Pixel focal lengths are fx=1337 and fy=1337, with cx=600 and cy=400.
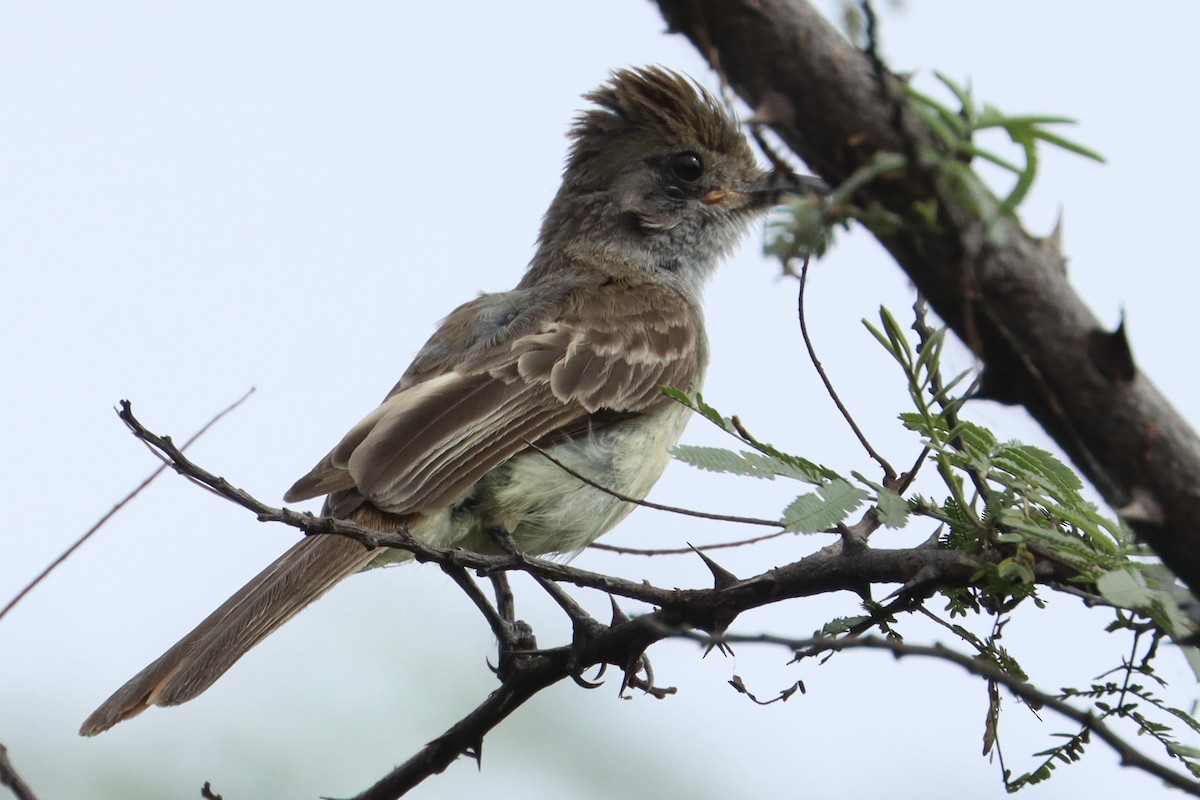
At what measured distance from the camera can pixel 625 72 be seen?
6.67 m

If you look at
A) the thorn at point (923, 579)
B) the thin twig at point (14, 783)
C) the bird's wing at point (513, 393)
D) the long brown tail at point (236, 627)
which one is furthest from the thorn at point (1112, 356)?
the bird's wing at point (513, 393)

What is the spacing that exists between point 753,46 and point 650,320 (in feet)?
15.1

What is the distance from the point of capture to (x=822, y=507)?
8.58 feet

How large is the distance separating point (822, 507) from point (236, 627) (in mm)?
2353

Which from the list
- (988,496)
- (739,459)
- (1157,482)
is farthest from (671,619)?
(1157,482)

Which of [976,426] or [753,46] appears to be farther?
[976,426]

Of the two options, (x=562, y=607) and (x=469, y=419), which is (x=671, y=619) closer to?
(x=562, y=607)

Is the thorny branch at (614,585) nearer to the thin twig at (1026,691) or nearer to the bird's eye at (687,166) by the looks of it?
the thin twig at (1026,691)

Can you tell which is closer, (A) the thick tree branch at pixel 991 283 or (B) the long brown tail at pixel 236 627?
(A) the thick tree branch at pixel 991 283

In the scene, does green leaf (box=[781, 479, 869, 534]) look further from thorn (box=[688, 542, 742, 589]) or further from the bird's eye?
the bird's eye

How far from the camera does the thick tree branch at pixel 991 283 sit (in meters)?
1.36

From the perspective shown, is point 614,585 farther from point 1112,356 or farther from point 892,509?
point 1112,356

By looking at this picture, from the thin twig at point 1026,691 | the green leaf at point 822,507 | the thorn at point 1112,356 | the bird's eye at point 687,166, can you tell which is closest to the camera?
the thorn at point 1112,356

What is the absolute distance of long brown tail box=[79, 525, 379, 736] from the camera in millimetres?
3992
